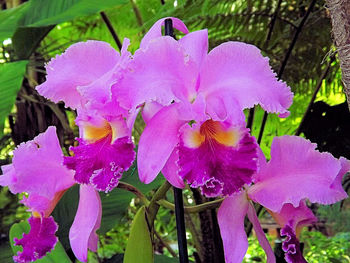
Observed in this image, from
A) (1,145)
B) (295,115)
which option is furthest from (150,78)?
(1,145)

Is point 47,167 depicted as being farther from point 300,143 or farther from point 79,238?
point 300,143

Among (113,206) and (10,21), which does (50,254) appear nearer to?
(113,206)

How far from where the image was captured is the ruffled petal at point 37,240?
47 cm

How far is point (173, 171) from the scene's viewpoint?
42 cm

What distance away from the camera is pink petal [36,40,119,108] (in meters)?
0.43

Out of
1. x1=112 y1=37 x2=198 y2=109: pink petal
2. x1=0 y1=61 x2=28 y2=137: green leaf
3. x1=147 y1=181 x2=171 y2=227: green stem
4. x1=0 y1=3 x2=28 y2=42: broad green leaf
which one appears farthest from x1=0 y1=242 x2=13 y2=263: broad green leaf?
x1=112 y1=37 x2=198 y2=109: pink petal

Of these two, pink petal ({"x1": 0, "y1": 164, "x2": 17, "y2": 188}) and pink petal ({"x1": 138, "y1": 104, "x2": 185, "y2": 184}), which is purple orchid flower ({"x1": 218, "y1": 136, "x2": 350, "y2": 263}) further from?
pink petal ({"x1": 0, "y1": 164, "x2": 17, "y2": 188})

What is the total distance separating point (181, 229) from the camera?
432mm

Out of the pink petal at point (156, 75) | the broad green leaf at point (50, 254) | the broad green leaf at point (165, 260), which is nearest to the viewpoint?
the pink petal at point (156, 75)

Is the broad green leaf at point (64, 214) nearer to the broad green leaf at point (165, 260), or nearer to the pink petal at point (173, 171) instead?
the broad green leaf at point (165, 260)

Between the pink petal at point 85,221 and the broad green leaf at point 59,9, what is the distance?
701 millimetres

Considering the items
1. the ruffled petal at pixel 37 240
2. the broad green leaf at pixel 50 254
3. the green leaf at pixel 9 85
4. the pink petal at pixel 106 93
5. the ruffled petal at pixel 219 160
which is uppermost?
the pink petal at pixel 106 93

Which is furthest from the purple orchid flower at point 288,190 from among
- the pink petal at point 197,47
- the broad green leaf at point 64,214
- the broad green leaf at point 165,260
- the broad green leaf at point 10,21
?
the broad green leaf at point 10,21

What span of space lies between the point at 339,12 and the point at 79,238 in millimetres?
377
